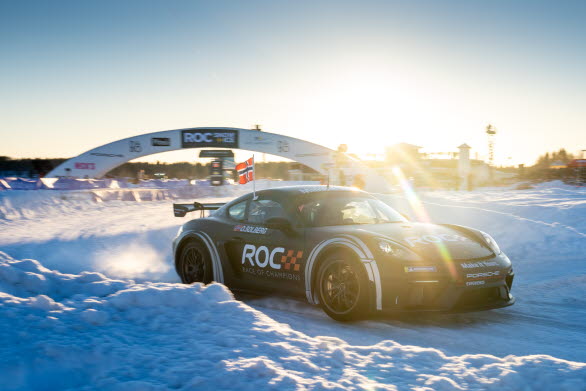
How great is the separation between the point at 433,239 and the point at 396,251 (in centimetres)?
55

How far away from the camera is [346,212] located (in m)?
5.71

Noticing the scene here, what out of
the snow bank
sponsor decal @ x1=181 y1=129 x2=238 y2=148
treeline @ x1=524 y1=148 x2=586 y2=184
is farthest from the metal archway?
the snow bank

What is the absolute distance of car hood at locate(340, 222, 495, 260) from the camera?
457 cm

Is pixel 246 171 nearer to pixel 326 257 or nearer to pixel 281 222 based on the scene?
pixel 281 222

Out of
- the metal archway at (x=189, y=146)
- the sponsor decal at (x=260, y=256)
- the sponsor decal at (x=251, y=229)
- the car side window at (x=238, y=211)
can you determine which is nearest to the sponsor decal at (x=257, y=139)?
the metal archway at (x=189, y=146)

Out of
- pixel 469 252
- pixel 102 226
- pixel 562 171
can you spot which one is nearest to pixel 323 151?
pixel 562 171

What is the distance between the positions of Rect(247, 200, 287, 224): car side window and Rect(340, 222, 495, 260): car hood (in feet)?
3.56

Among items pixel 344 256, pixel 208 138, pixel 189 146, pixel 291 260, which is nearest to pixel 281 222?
pixel 291 260

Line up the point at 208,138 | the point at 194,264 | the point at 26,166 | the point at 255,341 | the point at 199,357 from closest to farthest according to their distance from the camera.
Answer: the point at 199,357 < the point at 255,341 < the point at 194,264 < the point at 208,138 < the point at 26,166

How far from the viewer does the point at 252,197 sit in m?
6.07

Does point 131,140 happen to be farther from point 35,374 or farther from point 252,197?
point 35,374

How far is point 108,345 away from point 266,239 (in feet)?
8.93

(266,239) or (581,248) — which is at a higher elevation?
(266,239)

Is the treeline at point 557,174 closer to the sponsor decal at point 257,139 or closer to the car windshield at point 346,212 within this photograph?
the sponsor decal at point 257,139
